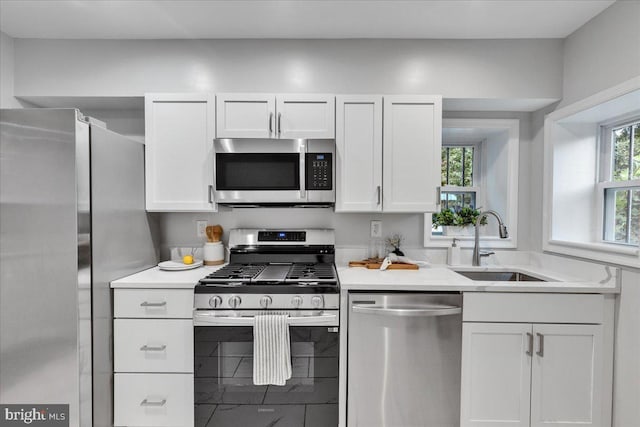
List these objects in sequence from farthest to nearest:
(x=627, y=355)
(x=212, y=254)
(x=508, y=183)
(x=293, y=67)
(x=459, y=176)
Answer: (x=459, y=176) < (x=508, y=183) < (x=212, y=254) < (x=293, y=67) < (x=627, y=355)

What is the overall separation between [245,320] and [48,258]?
3.17 feet

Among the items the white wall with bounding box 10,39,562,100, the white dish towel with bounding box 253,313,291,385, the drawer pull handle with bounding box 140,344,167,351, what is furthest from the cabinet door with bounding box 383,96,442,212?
the drawer pull handle with bounding box 140,344,167,351

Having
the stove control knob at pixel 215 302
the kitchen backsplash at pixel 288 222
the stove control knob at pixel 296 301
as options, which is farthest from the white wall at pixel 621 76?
the stove control knob at pixel 215 302

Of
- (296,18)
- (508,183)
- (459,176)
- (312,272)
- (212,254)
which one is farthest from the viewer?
(459,176)

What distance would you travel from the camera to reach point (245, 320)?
71.9 inches

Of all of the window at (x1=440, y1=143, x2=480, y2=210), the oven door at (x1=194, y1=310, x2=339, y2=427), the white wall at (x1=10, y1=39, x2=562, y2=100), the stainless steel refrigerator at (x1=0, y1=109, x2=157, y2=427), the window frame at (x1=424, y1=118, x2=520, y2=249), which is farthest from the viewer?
the window at (x1=440, y1=143, x2=480, y2=210)

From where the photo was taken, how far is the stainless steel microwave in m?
2.14

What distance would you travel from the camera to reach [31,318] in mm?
1618

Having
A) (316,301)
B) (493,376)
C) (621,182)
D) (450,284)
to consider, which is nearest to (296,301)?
Result: (316,301)

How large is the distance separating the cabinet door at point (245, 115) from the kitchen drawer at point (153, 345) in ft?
3.84

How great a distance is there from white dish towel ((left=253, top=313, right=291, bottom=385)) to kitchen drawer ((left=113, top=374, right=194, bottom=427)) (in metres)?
0.41

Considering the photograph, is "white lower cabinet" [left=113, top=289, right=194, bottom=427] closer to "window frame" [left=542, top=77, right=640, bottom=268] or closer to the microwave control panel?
the microwave control panel

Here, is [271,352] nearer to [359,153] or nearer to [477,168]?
[359,153]

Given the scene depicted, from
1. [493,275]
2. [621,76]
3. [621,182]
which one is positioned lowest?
[493,275]
